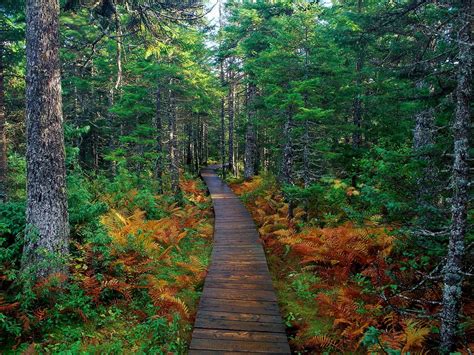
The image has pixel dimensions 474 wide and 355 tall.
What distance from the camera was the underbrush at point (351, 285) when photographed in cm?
491

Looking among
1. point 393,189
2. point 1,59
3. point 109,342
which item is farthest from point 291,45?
point 1,59

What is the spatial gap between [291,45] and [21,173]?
16.2 metres

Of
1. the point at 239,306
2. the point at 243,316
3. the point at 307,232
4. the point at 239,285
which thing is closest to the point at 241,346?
the point at 243,316

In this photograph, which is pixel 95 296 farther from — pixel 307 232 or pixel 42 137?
pixel 307 232

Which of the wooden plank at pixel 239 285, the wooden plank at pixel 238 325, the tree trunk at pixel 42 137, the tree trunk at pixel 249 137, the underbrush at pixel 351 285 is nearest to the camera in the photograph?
the underbrush at pixel 351 285

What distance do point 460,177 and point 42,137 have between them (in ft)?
24.9

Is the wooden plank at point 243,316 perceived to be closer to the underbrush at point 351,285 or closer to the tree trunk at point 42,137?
the underbrush at point 351,285

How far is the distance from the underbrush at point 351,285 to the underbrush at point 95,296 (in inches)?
101

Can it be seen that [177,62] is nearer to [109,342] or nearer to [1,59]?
[1,59]

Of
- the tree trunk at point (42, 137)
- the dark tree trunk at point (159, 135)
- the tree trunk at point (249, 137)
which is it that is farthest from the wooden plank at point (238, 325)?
the tree trunk at point (249, 137)

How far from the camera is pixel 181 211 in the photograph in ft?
52.6

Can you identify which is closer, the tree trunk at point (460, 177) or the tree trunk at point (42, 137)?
the tree trunk at point (460, 177)

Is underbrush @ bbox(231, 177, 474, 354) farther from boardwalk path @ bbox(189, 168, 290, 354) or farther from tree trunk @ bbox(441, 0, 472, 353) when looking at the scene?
boardwalk path @ bbox(189, 168, 290, 354)

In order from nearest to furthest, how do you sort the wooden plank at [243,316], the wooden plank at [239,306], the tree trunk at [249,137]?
A: 1. the wooden plank at [243,316]
2. the wooden plank at [239,306]
3. the tree trunk at [249,137]
